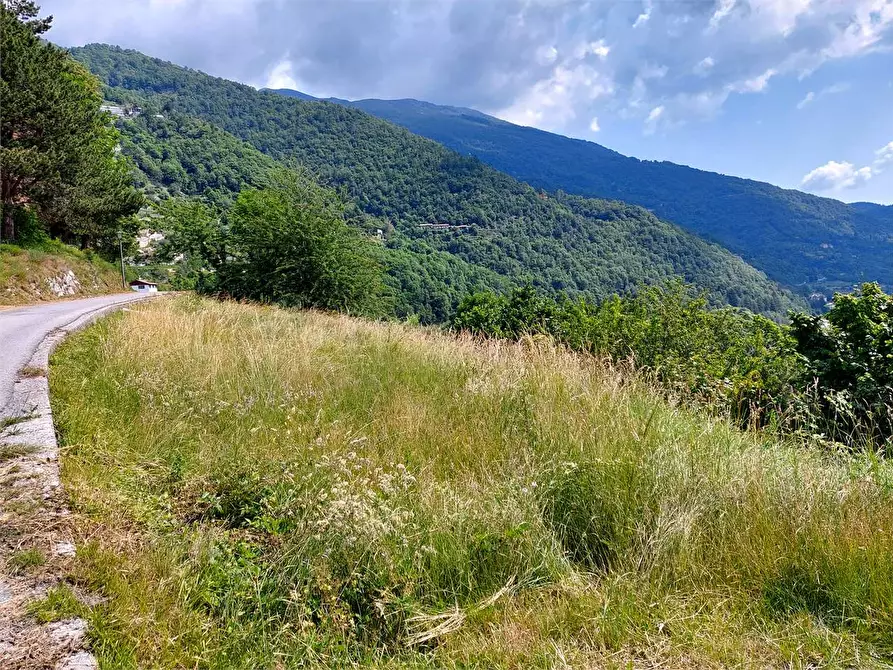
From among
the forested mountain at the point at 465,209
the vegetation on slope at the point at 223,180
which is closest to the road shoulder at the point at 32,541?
the vegetation on slope at the point at 223,180

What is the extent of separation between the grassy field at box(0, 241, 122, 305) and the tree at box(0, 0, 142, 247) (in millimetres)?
1811

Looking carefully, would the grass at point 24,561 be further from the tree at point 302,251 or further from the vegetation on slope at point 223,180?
the vegetation on slope at point 223,180

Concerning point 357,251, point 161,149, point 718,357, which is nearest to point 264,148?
point 161,149

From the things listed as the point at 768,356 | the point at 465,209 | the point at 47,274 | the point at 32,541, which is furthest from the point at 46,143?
the point at 465,209

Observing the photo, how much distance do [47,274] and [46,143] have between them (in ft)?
22.4

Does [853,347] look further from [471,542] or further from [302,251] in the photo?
[302,251]

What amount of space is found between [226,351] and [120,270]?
32.8 m

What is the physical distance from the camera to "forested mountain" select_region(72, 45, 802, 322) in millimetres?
135625

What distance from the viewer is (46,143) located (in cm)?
2164

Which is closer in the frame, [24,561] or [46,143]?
[24,561]

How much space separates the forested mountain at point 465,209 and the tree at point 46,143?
90.4 m

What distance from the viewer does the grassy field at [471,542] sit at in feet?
6.45

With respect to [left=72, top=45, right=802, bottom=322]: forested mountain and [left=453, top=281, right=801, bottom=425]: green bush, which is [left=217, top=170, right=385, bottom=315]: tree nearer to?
[left=453, top=281, right=801, bottom=425]: green bush

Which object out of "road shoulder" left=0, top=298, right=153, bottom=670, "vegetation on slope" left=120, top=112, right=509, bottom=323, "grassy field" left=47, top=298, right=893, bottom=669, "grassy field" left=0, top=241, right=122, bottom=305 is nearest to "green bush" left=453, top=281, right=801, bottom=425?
"grassy field" left=47, top=298, right=893, bottom=669
